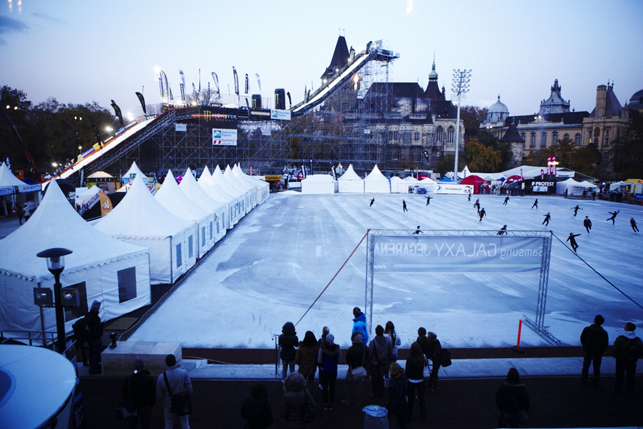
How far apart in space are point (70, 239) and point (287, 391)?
7.51 m

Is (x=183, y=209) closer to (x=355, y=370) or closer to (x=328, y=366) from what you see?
(x=328, y=366)

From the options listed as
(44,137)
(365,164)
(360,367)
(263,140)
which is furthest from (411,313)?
(44,137)

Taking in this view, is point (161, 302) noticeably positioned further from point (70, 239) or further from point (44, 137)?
point (44, 137)

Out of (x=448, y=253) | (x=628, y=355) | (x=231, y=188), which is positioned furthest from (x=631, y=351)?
(x=231, y=188)

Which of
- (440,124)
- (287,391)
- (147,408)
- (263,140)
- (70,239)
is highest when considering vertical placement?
(440,124)

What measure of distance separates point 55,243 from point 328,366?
7.31 m

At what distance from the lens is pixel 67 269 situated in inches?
318

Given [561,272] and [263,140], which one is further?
[263,140]

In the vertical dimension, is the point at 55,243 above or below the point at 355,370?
above

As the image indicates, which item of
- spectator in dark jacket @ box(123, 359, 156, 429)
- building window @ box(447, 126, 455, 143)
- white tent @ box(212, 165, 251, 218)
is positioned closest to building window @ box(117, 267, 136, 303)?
spectator in dark jacket @ box(123, 359, 156, 429)

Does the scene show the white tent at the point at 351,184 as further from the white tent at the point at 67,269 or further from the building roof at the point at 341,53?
the building roof at the point at 341,53

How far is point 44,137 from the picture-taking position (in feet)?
192

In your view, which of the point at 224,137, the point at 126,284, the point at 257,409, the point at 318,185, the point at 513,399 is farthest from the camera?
the point at 224,137

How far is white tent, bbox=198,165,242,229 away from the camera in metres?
19.9
